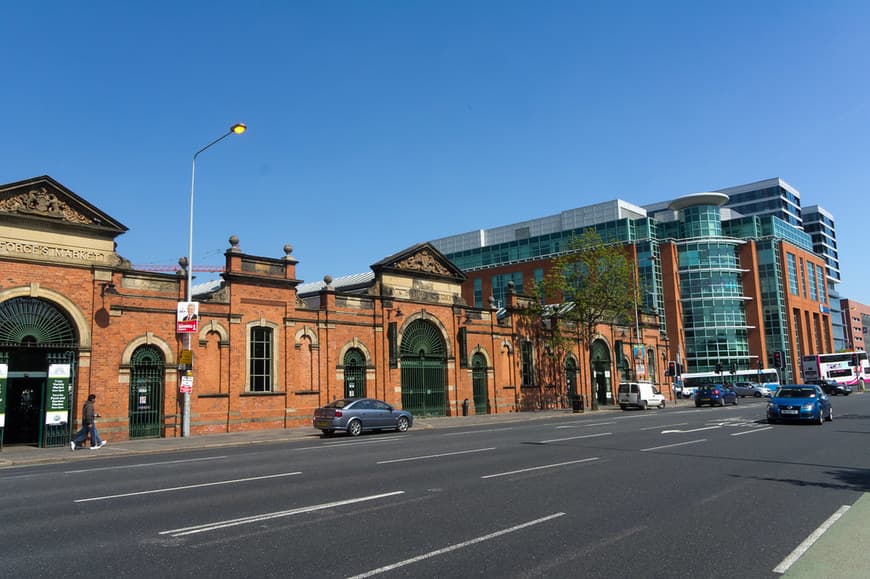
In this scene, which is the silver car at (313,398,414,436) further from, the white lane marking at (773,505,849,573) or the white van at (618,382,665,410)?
the white van at (618,382,665,410)

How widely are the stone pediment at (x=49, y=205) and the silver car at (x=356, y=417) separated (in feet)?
35.4

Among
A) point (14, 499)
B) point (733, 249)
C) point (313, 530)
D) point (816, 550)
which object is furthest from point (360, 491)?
point (733, 249)

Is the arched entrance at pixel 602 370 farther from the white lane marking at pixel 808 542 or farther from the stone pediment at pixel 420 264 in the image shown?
the white lane marking at pixel 808 542

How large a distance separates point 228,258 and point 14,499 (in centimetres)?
1931

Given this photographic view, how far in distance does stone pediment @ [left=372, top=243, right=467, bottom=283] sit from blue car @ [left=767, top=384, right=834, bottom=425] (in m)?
18.9

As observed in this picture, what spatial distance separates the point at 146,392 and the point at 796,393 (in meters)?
25.4

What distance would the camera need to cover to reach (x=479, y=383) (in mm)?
40094

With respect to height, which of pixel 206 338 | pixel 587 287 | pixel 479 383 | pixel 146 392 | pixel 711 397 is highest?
pixel 587 287

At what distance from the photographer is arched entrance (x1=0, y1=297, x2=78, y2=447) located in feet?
73.3

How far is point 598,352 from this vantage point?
2032 inches

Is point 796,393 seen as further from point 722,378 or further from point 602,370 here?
point 722,378

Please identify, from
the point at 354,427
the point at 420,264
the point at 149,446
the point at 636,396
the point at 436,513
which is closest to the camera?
the point at 436,513

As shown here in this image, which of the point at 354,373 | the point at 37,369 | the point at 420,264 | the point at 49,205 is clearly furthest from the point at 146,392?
the point at 420,264

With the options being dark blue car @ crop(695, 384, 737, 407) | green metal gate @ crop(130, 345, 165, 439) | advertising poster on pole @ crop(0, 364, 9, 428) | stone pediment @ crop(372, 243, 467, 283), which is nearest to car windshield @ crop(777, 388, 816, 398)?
stone pediment @ crop(372, 243, 467, 283)
